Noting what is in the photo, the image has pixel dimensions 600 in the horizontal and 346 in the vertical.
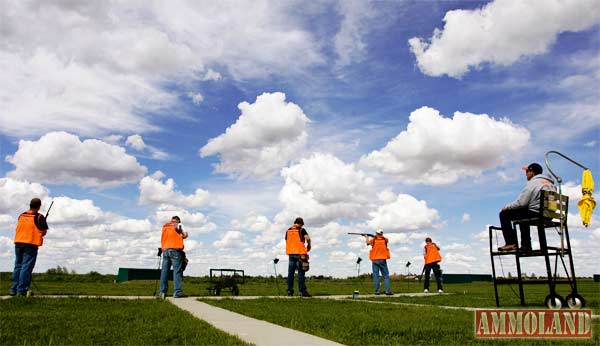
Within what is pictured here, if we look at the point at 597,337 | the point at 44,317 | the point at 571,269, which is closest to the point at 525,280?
the point at 571,269

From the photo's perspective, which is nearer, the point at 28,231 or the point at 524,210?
the point at 524,210

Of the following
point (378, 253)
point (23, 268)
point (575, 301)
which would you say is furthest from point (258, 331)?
point (378, 253)

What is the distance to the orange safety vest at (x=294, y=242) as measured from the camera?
15.4 metres

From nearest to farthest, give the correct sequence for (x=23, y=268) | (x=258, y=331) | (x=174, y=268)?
(x=258, y=331) → (x=23, y=268) → (x=174, y=268)

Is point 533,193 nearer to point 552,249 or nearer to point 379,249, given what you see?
point 552,249

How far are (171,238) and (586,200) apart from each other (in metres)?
9.88

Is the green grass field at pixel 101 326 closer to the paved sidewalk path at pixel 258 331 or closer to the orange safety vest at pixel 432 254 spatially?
the paved sidewalk path at pixel 258 331

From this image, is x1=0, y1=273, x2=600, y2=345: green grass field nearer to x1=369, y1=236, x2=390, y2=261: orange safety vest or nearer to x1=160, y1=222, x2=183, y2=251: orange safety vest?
x1=160, y1=222, x2=183, y2=251: orange safety vest

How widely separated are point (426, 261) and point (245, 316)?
1258 centimetres

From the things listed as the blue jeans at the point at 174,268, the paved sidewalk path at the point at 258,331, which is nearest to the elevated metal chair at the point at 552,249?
the paved sidewalk path at the point at 258,331

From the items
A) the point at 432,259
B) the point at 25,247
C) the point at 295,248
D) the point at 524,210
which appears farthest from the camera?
the point at 432,259

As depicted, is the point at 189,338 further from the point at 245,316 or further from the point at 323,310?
the point at 323,310

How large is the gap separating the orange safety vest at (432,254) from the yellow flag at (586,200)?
413 inches

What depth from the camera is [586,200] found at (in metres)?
9.65
